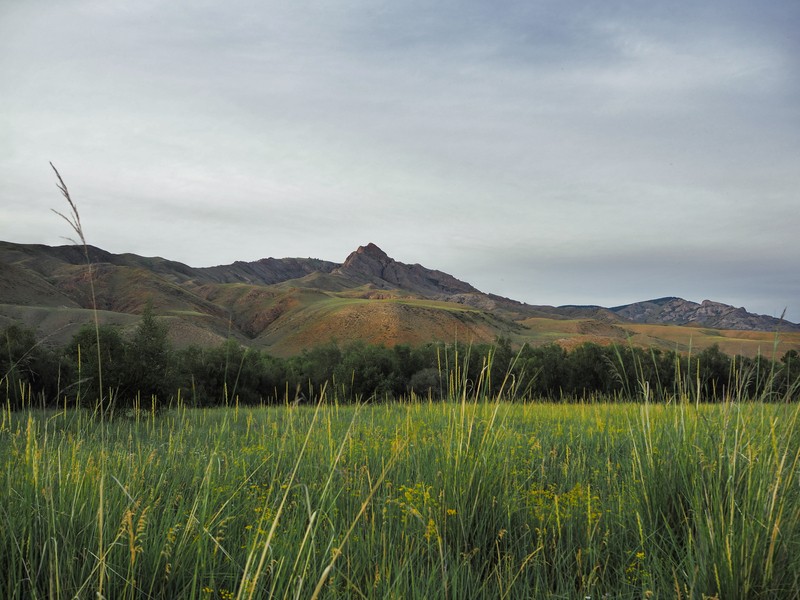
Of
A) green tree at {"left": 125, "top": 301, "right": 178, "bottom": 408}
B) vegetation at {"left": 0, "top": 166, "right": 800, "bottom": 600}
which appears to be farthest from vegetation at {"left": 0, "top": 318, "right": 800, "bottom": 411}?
vegetation at {"left": 0, "top": 166, "right": 800, "bottom": 600}

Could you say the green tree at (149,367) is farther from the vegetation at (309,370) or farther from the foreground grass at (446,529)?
the foreground grass at (446,529)

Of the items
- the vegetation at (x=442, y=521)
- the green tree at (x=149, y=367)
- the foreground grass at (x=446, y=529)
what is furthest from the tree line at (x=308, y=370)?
the foreground grass at (x=446, y=529)

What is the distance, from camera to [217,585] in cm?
274

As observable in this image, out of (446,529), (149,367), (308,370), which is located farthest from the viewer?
(308,370)

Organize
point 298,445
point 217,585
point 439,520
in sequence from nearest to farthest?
point 217,585, point 439,520, point 298,445

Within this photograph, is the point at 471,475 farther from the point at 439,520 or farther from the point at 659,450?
the point at 659,450

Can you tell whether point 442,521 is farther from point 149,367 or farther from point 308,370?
point 308,370

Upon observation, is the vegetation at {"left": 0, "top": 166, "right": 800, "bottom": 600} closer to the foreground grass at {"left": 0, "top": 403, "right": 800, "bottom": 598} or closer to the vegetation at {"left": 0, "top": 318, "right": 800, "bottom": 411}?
the foreground grass at {"left": 0, "top": 403, "right": 800, "bottom": 598}

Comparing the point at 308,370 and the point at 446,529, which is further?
the point at 308,370

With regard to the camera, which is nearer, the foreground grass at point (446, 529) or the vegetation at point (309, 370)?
the foreground grass at point (446, 529)

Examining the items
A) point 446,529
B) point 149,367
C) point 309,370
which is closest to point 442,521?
point 446,529

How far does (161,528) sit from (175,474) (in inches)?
57.5

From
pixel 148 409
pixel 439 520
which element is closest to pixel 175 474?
pixel 439 520

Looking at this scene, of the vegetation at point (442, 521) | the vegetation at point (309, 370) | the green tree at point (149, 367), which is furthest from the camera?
the vegetation at point (309, 370)
